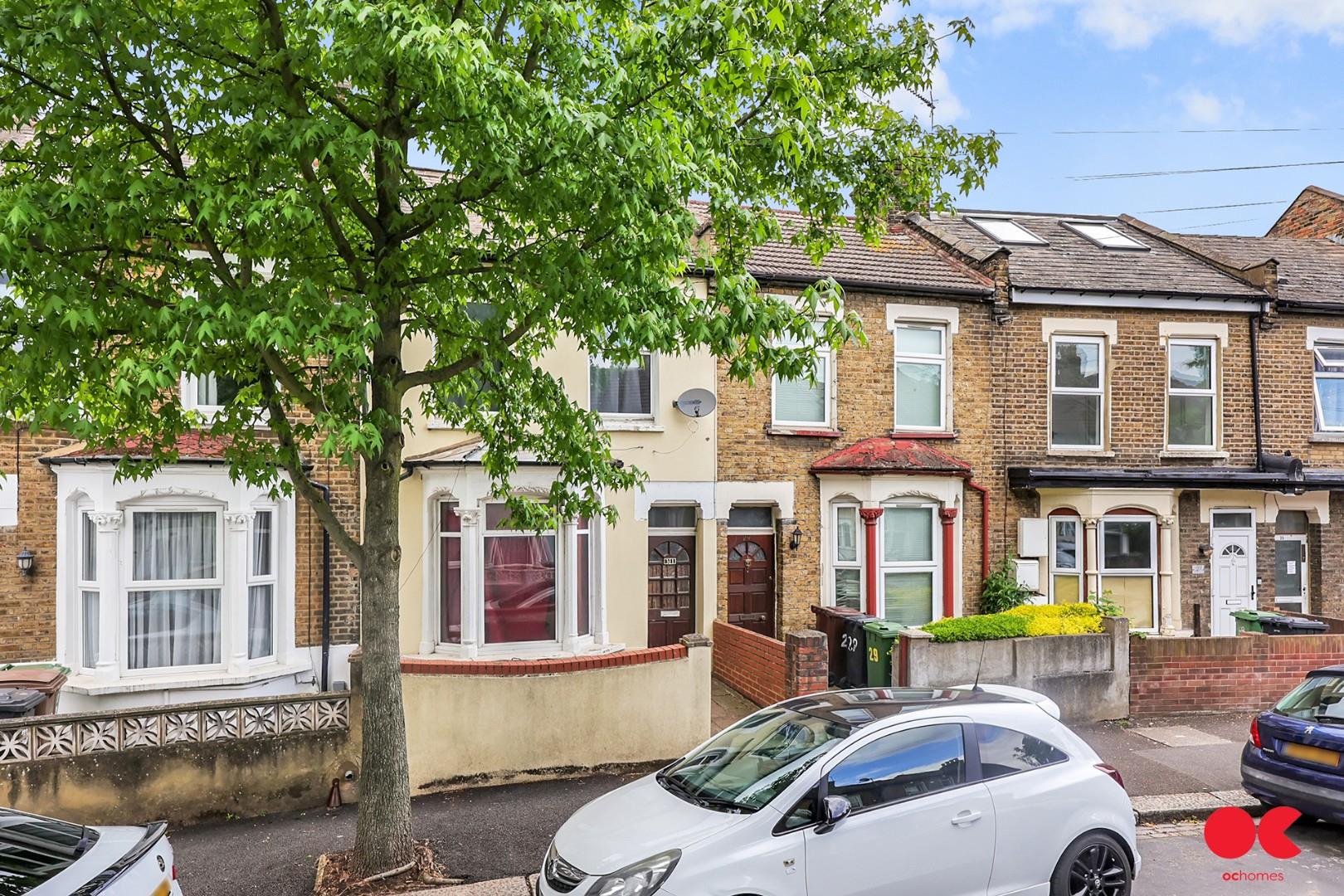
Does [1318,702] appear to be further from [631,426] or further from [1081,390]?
[631,426]

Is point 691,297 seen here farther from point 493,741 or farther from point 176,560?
point 176,560

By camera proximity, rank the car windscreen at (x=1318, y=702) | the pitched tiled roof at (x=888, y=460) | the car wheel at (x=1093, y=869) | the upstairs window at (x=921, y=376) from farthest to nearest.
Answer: the upstairs window at (x=921, y=376) < the pitched tiled roof at (x=888, y=460) < the car windscreen at (x=1318, y=702) < the car wheel at (x=1093, y=869)

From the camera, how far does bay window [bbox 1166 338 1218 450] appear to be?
47.1 feet

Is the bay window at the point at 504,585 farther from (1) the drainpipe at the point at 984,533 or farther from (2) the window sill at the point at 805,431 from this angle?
(1) the drainpipe at the point at 984,533

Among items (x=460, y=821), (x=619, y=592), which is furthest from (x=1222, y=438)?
(x=460, y=821)

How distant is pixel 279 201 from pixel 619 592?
7772 millimetres

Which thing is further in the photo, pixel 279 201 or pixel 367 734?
pixel 367 734

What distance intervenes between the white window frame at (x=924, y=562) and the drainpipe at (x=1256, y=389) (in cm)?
570

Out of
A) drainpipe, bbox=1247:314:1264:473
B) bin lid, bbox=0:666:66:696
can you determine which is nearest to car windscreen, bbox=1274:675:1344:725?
drainpipe, bbox=1247:314:1264:473

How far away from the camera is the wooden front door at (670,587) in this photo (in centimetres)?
1246

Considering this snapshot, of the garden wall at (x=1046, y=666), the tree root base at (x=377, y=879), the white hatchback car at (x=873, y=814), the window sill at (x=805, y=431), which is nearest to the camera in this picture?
the white hatchback car at (x=873, y=814)

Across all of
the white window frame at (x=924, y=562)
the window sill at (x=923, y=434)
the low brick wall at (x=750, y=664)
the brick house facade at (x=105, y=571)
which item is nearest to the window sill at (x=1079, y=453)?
the window sill at (x=923, y=434)

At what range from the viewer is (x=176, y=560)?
9.78 m

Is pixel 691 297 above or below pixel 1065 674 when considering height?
above
